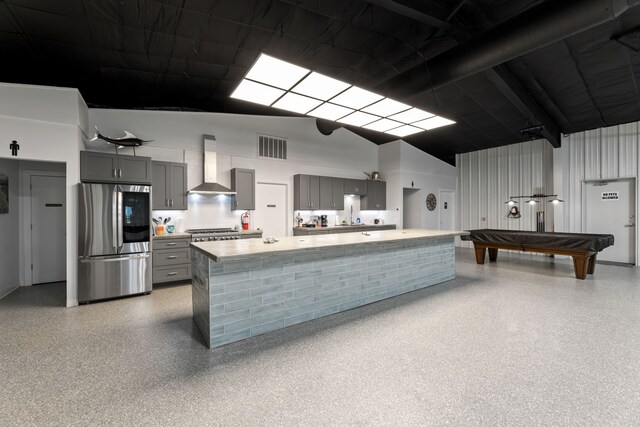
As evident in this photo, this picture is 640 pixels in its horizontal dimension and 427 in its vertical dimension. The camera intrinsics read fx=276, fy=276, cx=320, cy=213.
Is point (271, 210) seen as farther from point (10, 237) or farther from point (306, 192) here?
point (10, 237)

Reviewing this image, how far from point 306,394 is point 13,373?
243cm

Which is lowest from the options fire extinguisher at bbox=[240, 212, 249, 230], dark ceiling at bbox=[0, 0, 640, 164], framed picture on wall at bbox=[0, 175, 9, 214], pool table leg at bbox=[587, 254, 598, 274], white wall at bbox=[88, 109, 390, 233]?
pool table leg at bbox=[587, 254, 598, 274]

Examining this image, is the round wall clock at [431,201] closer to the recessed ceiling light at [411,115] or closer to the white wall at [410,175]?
the white wall at [410,175]

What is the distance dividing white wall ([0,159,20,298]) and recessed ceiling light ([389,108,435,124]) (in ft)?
20.9

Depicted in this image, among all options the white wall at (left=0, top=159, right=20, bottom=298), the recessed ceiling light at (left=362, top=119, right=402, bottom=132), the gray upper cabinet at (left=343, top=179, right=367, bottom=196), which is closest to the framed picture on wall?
the white wall at (left=0, top=159, right=20, bottom=298)

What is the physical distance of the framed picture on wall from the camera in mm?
4273

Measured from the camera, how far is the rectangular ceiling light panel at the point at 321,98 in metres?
3.23

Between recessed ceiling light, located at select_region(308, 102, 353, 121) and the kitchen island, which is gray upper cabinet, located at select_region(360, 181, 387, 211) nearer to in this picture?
recessed ceiling light, located at select_region(308, 102, 353, 121)

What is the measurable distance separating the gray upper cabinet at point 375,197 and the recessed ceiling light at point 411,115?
10.8 ft

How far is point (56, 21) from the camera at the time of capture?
3523 millimetres

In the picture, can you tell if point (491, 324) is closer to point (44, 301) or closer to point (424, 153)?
point (44, 301)

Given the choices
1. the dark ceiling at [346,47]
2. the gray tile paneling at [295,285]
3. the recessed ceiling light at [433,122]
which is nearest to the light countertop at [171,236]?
the gray tile paneling at [295,285]

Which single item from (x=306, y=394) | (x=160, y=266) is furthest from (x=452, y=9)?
(x=160, y=266)

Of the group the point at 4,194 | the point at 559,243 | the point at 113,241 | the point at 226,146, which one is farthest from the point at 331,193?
the point at 4,194
